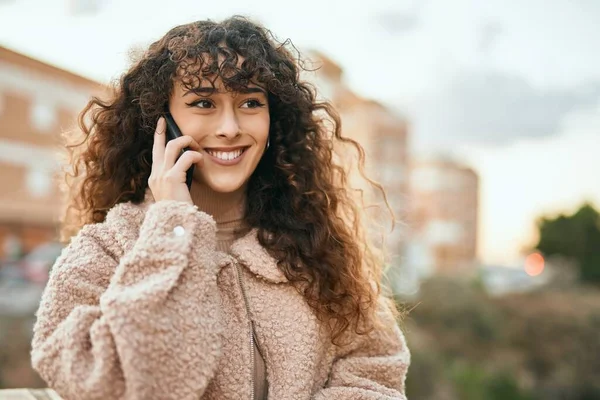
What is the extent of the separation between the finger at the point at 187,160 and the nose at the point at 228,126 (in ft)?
0.30

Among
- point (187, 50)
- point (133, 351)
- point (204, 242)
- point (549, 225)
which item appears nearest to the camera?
point (133, 351)

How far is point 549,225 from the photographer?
108 feet

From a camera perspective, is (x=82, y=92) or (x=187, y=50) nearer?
(x=187, y=50)

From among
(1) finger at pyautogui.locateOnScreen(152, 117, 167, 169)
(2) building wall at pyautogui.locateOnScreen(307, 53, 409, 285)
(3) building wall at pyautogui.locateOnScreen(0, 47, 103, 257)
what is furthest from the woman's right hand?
(3) building wall at pyautogui.locateOnScreen(0, 47, 103, 257)

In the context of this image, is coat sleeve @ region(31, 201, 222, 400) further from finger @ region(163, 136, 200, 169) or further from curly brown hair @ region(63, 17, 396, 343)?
curly brown hair @ region(63, 17, 396, 343)

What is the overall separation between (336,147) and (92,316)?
1.15 metres

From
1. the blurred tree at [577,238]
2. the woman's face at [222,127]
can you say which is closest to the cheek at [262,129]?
the woman's face at [222,127]

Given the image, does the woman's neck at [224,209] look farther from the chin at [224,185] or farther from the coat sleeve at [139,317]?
the coat sleeve at [139,317]

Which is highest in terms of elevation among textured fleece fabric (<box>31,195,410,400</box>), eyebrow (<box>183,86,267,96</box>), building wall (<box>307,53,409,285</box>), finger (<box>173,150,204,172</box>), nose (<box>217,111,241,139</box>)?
building wall (<box>307,53,409,285</box>)

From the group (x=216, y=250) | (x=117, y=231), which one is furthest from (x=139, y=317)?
(x=216, y=250)

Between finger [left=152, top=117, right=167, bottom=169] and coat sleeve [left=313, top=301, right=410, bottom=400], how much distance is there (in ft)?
2.66

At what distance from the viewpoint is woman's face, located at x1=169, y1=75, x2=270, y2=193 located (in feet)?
6.72

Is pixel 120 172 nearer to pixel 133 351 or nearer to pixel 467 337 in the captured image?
pixel 133 351

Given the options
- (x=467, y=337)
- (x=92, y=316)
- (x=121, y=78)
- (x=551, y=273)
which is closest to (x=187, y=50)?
(x=121, y=78)
